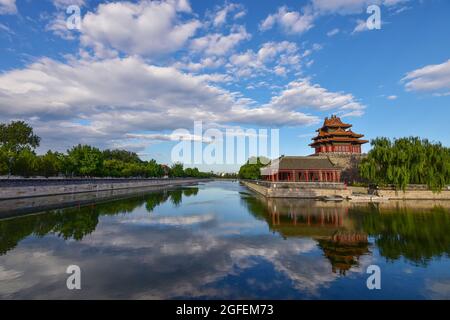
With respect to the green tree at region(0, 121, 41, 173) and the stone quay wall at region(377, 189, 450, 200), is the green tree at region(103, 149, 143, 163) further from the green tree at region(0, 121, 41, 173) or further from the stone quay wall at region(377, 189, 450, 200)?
the stone quay wall at region(377, 189, 450, 200)

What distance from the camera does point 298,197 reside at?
38.6 m

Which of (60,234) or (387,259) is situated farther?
(60,234)

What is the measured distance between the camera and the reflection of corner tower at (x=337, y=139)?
54.7 meters

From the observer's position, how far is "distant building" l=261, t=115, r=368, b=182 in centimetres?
4369

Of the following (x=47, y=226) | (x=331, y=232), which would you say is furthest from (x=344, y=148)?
(x=47, y=226)

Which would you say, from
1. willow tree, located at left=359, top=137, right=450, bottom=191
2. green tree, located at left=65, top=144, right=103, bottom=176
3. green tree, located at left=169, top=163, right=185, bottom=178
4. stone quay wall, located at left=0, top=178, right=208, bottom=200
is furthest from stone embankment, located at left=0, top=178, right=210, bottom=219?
green tree, located at left=169, top=163, right=185, bottom=178

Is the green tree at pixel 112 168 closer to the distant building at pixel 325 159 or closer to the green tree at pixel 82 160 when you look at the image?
the green tree at pixel 82 160

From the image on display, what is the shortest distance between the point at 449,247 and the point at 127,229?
1965cm

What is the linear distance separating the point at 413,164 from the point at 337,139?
20.5 m

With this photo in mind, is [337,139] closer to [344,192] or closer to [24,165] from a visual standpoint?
[344,192]

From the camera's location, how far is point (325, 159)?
149 feet

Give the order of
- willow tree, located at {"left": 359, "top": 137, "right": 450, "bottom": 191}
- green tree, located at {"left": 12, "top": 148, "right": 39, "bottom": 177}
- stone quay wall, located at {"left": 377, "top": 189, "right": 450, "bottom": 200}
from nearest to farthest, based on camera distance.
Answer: willow tree, located at {"left": 359, "top": 137, "right": 450, "bottom": 191}, stone quay wall, located at {"left": 377, "top": 189, "right": 450, "bottom": 200}, green tree, located at {"left": 12, "top": 148, "right": 39, "bottom": 177}
